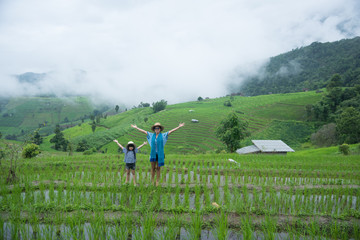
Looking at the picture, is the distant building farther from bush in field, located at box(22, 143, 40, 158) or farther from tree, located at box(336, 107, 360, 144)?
bush in field, located at box(22, 143, 40, 158)

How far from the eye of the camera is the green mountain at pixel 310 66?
110938 mm

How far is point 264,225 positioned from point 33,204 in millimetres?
5833

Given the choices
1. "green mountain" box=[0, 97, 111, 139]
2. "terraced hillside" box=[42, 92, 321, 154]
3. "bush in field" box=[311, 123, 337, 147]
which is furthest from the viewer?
"green mountain" box=[0, 97, 111, 139]

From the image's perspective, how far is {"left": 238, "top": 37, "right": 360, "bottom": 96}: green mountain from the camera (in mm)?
110938

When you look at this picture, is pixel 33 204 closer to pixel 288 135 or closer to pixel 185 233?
pixel 185 233

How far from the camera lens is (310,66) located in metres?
151

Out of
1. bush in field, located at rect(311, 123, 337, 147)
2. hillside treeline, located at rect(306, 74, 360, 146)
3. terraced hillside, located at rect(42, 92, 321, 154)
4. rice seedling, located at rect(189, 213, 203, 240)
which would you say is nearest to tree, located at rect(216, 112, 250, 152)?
terraced hillside, located at rect(42, 92, 321, 154)

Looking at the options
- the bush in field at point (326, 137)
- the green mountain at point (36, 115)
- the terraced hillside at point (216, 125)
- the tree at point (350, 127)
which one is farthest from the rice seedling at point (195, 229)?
the green mountain at point (36, 115)

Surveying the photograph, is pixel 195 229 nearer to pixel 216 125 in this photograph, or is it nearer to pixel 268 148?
pixel 268 148

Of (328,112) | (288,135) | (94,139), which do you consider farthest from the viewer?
(94,139)

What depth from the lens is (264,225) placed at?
4461mm

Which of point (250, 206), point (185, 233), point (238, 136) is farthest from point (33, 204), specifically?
point (238, 136)

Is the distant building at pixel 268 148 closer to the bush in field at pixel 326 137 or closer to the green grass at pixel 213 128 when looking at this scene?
the green grass at pixel 213 128

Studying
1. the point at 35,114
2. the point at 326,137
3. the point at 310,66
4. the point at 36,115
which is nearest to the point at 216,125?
the point at 326,137
